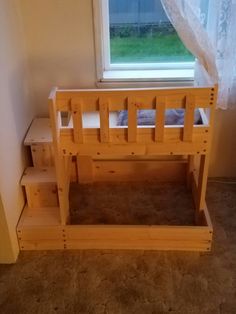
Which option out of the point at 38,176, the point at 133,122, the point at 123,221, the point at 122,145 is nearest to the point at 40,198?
the point at 38,176

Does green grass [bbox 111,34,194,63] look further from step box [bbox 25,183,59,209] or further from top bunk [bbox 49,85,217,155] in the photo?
step box [bbox 25,183,59,209]

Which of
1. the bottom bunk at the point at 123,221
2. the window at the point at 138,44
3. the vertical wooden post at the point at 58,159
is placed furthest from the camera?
the window at the point at 138,44

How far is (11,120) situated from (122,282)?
0.99 m

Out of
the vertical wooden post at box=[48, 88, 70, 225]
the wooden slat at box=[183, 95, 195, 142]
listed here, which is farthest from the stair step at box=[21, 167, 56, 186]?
the wooden slat at box=[183, 95, 195, 142]

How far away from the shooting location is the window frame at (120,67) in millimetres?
2055

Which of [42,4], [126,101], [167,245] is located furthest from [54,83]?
[167,245]

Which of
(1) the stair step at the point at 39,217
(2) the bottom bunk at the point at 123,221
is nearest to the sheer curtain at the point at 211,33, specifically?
(2) the bottom bunk at the point at 123,221

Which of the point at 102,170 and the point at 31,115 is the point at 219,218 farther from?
the point at 31,115

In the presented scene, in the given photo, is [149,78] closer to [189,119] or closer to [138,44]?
[138,44]

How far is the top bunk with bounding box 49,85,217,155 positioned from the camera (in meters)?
1.60

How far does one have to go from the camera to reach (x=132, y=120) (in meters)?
1.64

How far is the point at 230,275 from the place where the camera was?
180 centimetres

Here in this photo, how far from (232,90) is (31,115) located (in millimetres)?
1206

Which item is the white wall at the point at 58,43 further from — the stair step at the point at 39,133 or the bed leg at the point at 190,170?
the bed leg at the point at 190,170
